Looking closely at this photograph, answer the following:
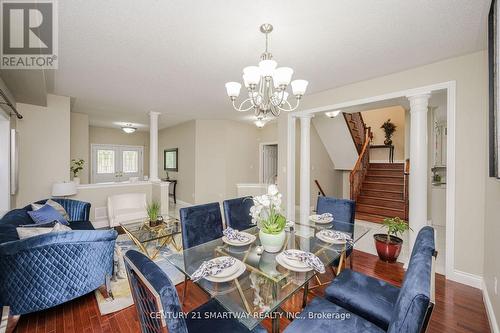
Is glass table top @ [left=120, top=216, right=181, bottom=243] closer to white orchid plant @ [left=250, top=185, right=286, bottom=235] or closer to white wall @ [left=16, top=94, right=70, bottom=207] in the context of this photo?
white orchid plant @ [left=250, top=185, right=286, bottom=235]

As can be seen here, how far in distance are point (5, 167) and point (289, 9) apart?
4.16m

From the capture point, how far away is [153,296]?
37.0 inches

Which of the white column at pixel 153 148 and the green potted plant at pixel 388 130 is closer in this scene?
the white column at pixel 153 148

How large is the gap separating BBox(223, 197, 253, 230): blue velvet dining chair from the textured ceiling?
5.75 feet

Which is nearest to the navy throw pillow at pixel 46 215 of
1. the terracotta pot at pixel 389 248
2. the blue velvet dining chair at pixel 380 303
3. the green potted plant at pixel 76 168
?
the green potted plant at pixel 76 168

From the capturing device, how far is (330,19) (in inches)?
75.0

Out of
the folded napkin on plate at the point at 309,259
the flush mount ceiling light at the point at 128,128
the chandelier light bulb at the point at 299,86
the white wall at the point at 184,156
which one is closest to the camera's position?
the folded napkin on plate at the point at 309,259

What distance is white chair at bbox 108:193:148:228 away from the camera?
13.5ft

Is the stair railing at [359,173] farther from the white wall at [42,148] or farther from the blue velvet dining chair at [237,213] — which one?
the white wall at [42,148]

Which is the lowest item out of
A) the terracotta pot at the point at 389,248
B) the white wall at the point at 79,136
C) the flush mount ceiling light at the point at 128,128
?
the terracotta pot at the point at 389,248

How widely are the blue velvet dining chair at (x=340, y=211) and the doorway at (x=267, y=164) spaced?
4265mm

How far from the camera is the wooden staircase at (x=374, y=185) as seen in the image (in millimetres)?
5023

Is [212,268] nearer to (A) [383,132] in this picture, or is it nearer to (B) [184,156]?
(B) [184,156]

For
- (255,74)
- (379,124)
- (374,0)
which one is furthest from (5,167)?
(379,124)
